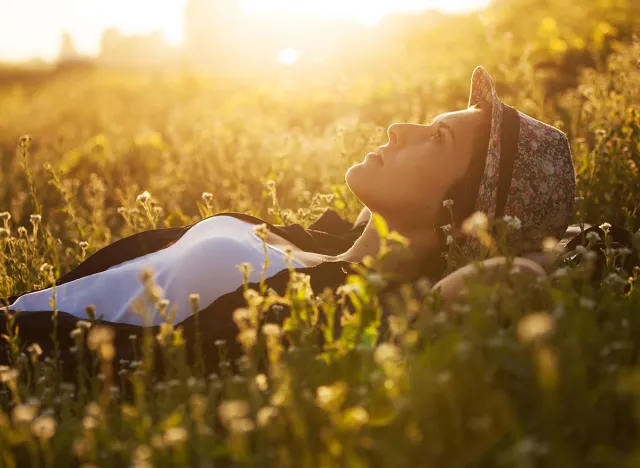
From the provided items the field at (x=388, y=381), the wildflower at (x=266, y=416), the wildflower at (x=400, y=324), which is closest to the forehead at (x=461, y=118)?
the field at (x=388, y=381)

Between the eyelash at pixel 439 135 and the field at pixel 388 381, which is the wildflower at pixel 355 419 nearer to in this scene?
the field at pixel 388 381

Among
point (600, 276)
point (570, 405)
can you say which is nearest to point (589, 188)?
point (600, 276)

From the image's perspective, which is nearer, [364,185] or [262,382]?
[262,382]

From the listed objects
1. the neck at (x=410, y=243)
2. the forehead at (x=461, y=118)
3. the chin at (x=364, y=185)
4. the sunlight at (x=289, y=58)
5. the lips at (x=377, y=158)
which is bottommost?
the sunlight at (x=289, y=58)

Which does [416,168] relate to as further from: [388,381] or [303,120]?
[303,120]

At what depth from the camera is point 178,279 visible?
3.41 m

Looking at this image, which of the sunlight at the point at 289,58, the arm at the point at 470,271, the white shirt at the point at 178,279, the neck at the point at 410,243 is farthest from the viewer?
the sunlight at the point at 289,58

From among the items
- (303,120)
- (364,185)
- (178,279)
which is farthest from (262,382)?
(303,120)

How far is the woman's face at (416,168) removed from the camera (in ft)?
12.1

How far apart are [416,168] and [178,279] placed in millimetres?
1250

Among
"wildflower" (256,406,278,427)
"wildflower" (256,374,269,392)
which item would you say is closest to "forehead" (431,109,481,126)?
"wildflower" (256,374,269,392)

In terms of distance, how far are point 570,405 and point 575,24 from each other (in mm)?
10357

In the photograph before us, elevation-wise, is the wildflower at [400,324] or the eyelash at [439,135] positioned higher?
the eyelash at [439,135]

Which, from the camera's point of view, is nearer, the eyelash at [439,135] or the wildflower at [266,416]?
the wildflower at [266,416]
